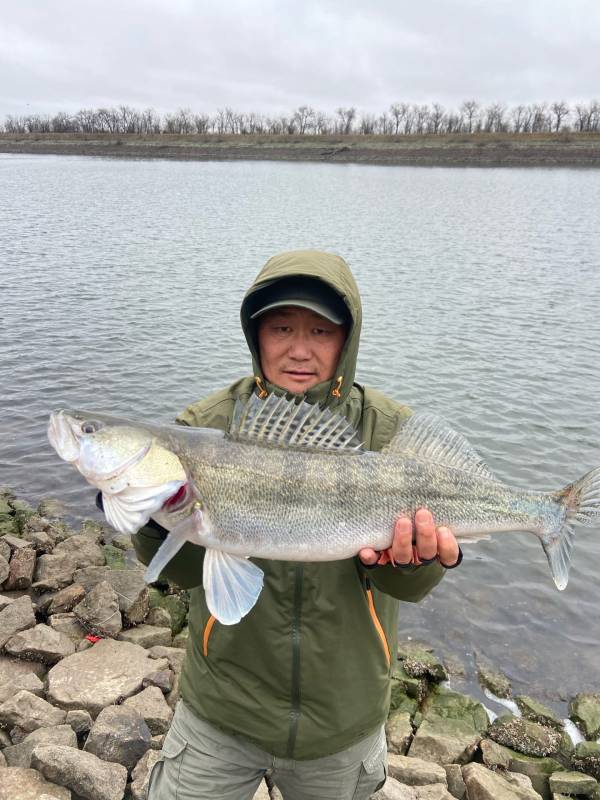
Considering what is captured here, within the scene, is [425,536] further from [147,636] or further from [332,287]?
[147,636]

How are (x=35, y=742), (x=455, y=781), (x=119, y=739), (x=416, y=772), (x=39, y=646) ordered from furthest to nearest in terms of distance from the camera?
(x=39, y=646), (x=455, y=781), (x=416, y=772), (x=119, y=739), (x=35, y=742)

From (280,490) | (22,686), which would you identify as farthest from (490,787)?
(22,686)

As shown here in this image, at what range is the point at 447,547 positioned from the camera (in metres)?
3.20

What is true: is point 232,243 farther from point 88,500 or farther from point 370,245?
point 88,500

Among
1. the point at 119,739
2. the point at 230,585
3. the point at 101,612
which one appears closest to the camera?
the point at 230,585

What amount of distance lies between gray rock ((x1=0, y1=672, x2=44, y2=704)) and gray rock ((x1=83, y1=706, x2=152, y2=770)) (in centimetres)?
84

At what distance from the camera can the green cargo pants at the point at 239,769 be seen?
10.5ft

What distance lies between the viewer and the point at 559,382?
47.2 feet

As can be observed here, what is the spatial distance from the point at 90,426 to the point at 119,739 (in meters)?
2.88

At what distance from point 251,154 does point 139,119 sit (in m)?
54.3

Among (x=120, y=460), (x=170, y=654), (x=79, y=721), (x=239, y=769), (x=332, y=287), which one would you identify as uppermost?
(x=332, y=287)

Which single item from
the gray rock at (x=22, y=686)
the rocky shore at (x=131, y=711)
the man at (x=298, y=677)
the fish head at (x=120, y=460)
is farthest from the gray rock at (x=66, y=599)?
the fish head at (x=120, y=460)

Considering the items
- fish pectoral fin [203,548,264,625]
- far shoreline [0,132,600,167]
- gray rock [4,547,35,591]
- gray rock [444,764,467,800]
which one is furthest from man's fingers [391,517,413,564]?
far shoreline [0,132,600,167]

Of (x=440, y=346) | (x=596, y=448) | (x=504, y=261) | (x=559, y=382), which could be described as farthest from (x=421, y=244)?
(x=596, y=448)
